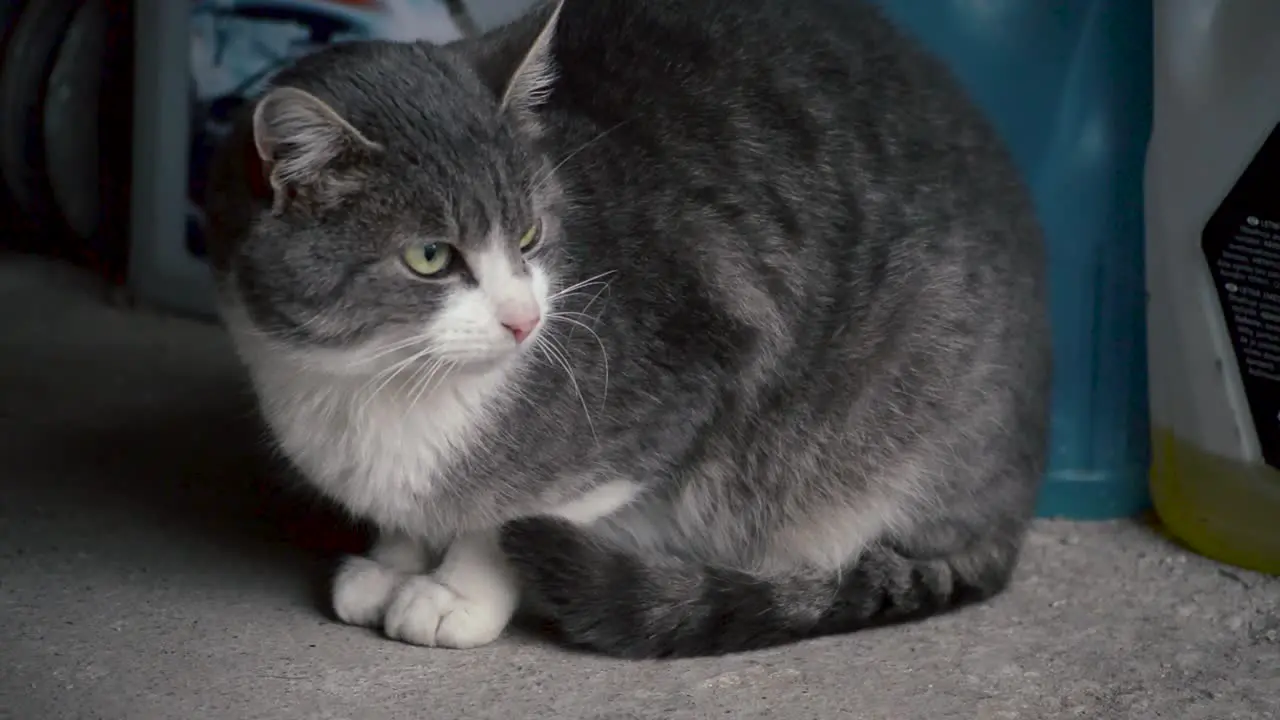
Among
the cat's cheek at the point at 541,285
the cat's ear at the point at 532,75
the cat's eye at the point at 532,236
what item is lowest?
the cat's cheek at the point at 541,285

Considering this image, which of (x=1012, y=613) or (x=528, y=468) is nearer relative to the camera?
(x=528, y=468)

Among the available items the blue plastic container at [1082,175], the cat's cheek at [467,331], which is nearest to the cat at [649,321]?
the cat's cheek at [467,331]

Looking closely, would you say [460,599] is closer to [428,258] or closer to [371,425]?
[371,425]

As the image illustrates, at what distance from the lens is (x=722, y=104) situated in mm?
1550

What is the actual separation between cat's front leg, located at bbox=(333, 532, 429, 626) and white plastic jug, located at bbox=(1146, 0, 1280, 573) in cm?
102

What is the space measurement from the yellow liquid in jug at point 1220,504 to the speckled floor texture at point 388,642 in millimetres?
39

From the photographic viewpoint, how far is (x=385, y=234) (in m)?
1.24

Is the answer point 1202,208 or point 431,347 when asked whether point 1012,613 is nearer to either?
point 1202,208

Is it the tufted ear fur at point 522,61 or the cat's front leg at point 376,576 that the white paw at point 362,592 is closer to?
the cat's front leg at point 376,576

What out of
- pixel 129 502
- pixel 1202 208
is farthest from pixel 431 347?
pixel 1202 208

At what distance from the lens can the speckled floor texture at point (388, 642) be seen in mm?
1326

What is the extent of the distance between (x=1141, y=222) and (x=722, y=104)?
2.21 feet

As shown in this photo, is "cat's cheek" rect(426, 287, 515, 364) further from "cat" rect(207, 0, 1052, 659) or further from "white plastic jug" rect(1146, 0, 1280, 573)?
"white plastic jug" rect(1146, 0, 1280, 573)

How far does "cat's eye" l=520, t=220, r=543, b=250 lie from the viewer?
1.34m
